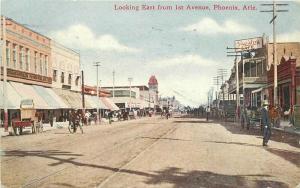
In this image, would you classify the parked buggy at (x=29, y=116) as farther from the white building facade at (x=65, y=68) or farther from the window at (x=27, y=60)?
the white building facade at (x=65, y=68)

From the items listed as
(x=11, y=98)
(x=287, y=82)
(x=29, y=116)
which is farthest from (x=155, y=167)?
(x=287, y=82)

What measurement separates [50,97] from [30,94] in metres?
5.63

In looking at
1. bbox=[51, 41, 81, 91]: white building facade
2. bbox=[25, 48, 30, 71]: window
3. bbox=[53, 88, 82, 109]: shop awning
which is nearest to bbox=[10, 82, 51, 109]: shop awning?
bbox=[25, 48, 30, 71]: window

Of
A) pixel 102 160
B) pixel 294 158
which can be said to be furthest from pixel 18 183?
pixel 294 158

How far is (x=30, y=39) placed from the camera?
43.3 metres

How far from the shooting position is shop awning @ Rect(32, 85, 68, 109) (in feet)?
144

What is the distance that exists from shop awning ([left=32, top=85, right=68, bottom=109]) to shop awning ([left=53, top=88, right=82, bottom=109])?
1773 mm

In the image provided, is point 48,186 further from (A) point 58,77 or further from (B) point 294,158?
(A) point 58,77

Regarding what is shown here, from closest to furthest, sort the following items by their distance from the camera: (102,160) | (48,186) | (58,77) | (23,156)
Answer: (48,186) < (102,160) < (23,156) < (58,77)

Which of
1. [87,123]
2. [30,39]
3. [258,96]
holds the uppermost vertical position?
[30,39]

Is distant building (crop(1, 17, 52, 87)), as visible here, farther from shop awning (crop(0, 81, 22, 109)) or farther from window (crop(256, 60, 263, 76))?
window (crop(256, 60, 263, 76))

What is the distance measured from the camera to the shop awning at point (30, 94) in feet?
125

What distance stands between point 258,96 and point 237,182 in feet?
122

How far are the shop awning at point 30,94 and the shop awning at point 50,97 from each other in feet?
3.33
